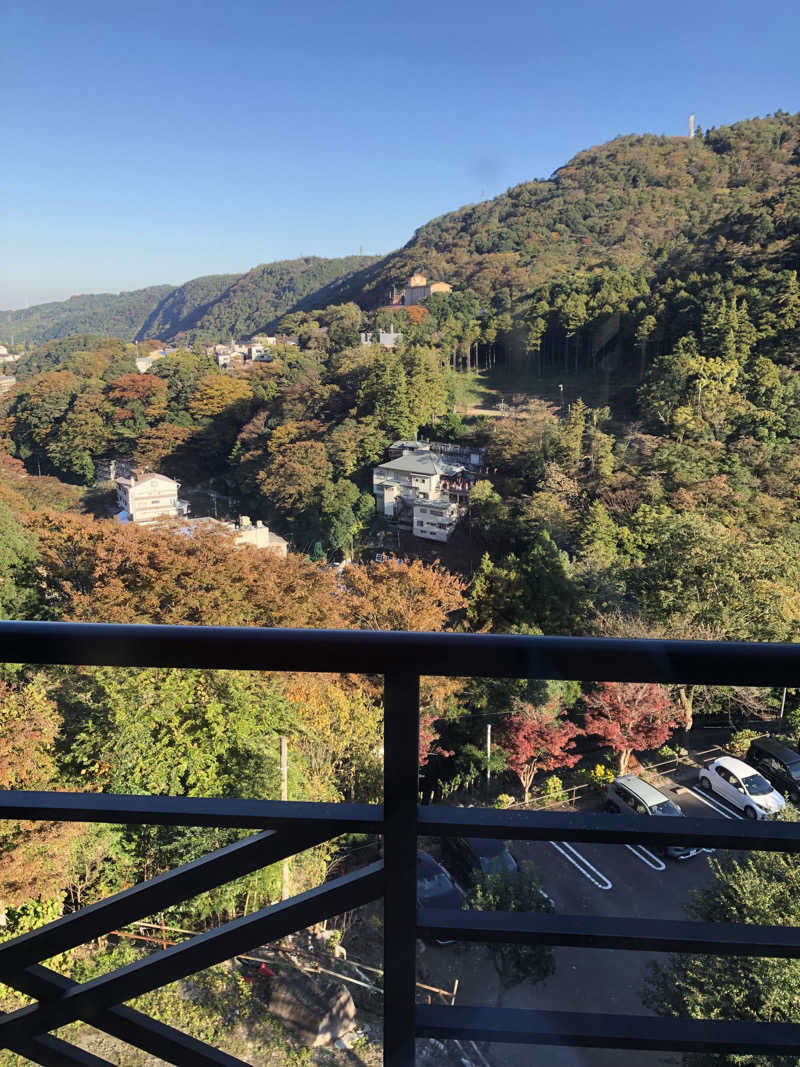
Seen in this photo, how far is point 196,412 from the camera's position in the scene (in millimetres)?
14328

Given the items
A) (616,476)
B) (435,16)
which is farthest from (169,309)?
(616,476)

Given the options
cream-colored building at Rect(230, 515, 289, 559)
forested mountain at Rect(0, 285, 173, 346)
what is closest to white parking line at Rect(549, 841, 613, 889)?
cream-colored building at Rect(230, 515, 289, 559)

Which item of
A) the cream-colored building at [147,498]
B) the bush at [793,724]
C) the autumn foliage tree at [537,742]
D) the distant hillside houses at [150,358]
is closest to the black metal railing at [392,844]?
the bush at [793,724]

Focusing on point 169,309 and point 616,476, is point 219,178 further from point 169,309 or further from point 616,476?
point 616,476

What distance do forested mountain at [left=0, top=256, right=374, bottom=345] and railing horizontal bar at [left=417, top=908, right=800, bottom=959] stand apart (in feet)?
54.1

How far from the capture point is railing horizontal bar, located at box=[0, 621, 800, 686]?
0.46m

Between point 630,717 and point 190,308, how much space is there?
1504 cm

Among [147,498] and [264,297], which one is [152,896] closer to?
[147,498]

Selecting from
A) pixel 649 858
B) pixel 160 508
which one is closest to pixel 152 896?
pixel 649 858

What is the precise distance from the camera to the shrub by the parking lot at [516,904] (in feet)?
4.13

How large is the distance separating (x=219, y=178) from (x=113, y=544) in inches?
468

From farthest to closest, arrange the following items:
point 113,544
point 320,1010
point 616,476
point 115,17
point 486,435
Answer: point 486,435 < point 616,476 < point 115,17 < point 113,544 < point 320,1010

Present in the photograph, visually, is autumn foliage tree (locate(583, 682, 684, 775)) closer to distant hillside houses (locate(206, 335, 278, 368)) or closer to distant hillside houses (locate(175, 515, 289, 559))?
distant hillside houses (locate(175, 515, 289, 559))

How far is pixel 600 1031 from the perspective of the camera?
56 centimetres
